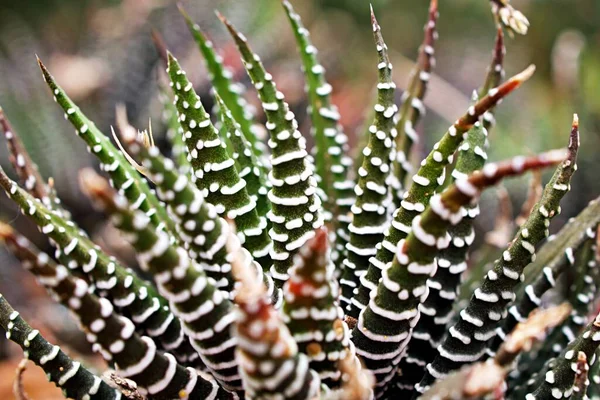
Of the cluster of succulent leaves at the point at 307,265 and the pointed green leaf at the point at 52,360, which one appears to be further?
the pointed green leaf at the point at 52,360

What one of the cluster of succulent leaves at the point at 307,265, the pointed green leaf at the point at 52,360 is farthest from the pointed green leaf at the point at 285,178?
the pointed green leaf at the point at 52,360

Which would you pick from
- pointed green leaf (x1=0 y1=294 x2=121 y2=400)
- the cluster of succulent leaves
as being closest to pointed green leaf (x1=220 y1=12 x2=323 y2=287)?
the cluster of succulent leaves

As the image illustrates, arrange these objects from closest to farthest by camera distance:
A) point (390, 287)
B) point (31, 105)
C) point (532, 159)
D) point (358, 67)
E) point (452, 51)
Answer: point (532, 159) → point (390, 287) → point (31, 105) → point (358, 67) → point (452, 51)

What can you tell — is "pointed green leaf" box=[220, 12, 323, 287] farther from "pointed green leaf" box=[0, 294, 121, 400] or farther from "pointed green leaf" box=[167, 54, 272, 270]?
"pointed green leaf" box=[0, 294, 121, 400]

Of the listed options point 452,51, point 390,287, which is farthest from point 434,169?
point 452,51

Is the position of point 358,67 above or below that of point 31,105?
above

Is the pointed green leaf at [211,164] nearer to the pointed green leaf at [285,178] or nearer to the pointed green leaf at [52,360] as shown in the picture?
the pointed green leaf at [285,178]

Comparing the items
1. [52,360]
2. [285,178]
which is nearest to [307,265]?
[285,178]

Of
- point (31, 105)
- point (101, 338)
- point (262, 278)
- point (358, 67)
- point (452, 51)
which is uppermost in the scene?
point (452, 51)

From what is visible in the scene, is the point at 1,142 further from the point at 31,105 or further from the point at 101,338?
the point at 101,338
